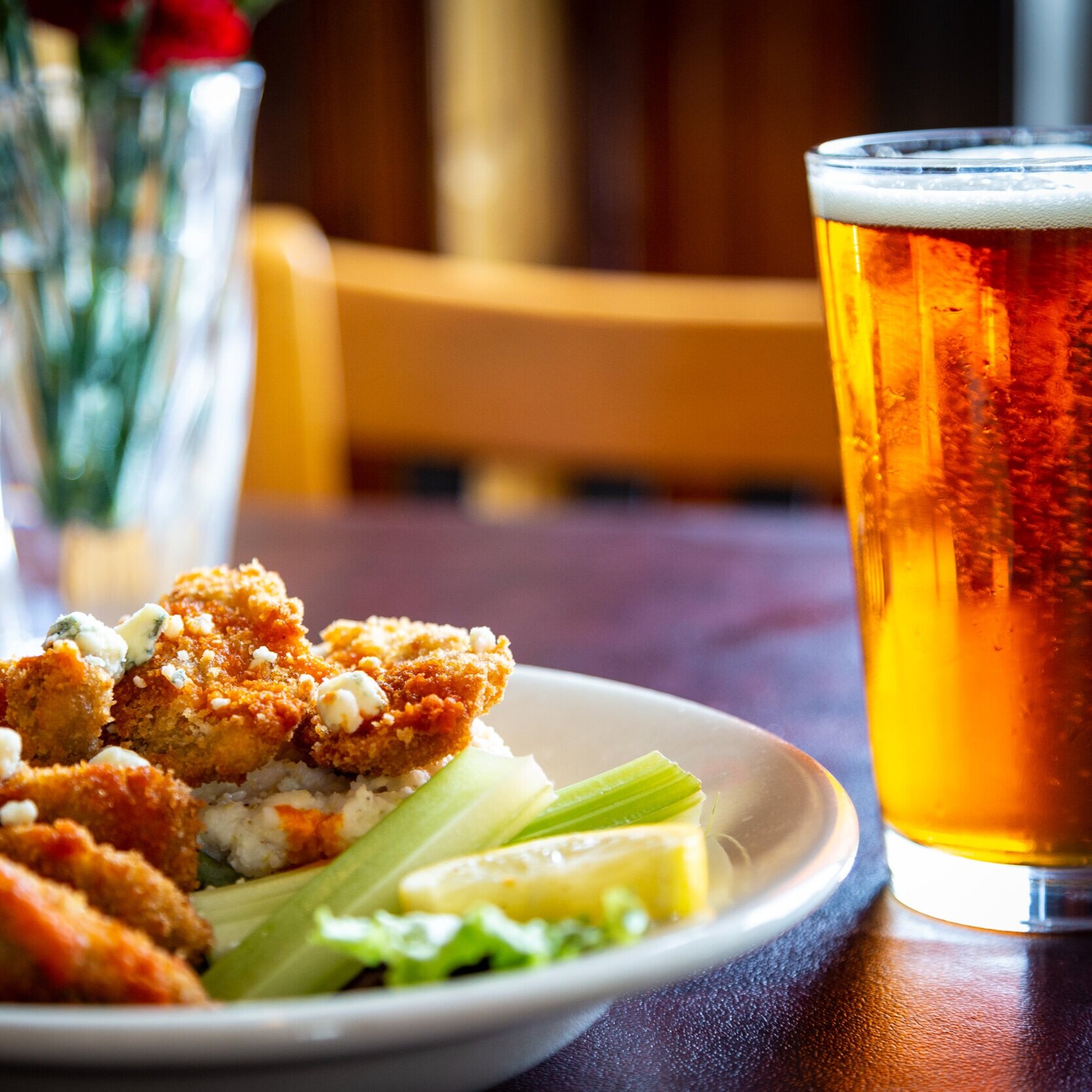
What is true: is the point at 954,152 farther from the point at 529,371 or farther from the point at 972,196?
the point at 529,371

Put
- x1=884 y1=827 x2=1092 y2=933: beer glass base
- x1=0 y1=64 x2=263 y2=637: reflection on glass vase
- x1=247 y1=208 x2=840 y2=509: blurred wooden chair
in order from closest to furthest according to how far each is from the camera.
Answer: x1=884 y1=827 x2=1092 y2=933: beer glass base, x1=0 y1=64 x2=263 y2=637: reflection on glass vase, x1=247 y1=208 x2=840 y2=509: blurred wooden chair

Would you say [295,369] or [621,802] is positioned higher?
[621,802]

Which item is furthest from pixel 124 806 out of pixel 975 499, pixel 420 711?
pixel 975 499

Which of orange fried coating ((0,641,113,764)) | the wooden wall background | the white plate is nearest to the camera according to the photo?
the white plate

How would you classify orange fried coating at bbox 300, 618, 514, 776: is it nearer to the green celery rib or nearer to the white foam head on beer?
the green celery rib

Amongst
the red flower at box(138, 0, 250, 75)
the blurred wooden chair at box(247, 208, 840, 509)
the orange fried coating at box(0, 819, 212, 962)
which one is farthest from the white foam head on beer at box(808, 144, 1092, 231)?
the blurred wooden chair at box(247, 208, 840, 509)

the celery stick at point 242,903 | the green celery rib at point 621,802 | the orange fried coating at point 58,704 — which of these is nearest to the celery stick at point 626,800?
the green celery rib at point 621,802

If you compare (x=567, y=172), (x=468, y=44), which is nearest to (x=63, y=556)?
(x=468, y=44)
